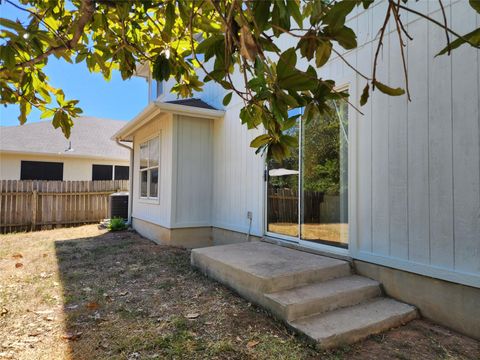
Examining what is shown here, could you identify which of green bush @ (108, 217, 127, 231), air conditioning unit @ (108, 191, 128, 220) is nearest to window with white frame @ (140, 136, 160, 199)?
green bush @ (108, 217, 127, 231)

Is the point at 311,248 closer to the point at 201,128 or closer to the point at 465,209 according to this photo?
the point at 465,209

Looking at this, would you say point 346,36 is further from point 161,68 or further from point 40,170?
point 40,170

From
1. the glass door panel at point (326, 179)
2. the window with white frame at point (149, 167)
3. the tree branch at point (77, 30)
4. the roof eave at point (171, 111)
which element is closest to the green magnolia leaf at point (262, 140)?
the tree branch at point (77, 30)

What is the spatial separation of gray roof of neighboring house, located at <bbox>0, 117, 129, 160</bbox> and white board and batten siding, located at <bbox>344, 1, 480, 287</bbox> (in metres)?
12.4

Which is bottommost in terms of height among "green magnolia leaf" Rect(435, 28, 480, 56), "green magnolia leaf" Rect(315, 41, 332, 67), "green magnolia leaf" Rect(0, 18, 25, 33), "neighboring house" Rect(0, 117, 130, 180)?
"green magnolia leaf" Rect(435, 28, 480, 56)

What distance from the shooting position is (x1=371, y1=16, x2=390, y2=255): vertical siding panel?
11.2ft

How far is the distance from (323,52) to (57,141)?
581 inches

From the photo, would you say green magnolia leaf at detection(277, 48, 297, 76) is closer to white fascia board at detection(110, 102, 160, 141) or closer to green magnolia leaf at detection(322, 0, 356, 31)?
green magnolia leaf at detection(322, 0, 356, 31)

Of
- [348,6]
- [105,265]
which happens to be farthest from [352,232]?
[105,265]

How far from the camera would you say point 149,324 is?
2918mm

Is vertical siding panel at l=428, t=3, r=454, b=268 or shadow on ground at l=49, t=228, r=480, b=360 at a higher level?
vertical siding panel at l=428, t=3, r=454, b=268

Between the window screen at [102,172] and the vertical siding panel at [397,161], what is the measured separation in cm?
1319

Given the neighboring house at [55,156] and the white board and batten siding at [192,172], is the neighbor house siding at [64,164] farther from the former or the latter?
the white board and batten siding at [192,172]

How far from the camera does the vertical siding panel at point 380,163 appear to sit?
343cm
